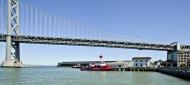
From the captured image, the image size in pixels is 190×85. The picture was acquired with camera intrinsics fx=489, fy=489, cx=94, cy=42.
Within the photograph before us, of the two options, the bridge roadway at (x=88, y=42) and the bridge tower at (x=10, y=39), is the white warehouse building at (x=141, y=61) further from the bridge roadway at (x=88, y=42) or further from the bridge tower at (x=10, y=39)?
the bridge tower at (x=10, y=39)

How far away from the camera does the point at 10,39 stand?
108 m

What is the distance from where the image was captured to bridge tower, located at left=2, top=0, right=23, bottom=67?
349 ft

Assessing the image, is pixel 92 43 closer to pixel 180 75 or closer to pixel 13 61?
pixel 13 61

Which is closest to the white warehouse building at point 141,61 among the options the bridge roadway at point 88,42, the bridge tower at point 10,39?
the bridge roadway at point 88,42

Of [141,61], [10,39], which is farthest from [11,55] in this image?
[141,61]

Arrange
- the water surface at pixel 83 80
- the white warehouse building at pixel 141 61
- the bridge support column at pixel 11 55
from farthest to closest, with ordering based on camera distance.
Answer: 1. the white warehouse building at pixel 141 61
2. the bridge support column at pixel 11 55
3. the water surface at pixel 83 80

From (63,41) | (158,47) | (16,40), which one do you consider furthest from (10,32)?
(158,47)

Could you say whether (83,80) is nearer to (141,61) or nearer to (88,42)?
(88,42)

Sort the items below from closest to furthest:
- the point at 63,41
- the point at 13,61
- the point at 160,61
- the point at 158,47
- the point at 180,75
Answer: the point at 180,75, the point at 13,61, the point at 63,41, the point at 158,47, the point at 160,61

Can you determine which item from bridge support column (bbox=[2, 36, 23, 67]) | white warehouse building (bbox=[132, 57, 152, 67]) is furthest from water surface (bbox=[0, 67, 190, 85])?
white warehouse building (bbox=[132, 57, 152, 67])

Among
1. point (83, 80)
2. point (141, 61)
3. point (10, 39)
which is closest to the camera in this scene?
point (83, 80)

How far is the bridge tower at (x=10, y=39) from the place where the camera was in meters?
106

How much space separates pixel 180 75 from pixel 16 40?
190ft

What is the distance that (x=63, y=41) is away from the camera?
114688 mm
